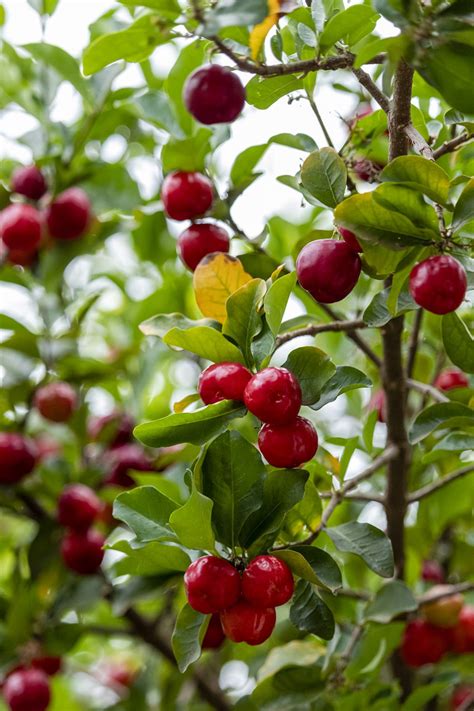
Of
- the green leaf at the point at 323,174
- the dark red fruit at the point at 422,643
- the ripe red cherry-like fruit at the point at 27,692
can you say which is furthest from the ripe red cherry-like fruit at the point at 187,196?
the ripe red cherry-like fruit at the point at 27,692

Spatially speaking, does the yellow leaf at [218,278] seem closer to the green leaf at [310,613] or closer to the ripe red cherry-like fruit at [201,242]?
the ripe red cherry-like fruit at [201,242]

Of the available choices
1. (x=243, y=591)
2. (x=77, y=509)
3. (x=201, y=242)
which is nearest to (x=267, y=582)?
(x=243, y=591)

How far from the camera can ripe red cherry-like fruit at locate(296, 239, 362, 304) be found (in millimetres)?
870

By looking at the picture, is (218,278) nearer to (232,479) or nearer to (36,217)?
(232,479)

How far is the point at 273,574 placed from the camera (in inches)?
32.3

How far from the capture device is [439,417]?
1.01m

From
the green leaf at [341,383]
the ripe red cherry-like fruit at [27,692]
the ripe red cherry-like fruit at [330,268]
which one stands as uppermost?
the ripe red cherry-like fruit at [330,268]

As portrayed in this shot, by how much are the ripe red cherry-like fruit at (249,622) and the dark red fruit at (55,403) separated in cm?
86

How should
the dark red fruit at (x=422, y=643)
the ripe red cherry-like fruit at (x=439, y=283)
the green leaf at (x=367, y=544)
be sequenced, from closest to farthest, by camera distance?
the ripe red cherry-like fruit at (x=439, y=283) → the green leaf at (x=367, y=544) → the dark red fruit at (x=422, y=643)

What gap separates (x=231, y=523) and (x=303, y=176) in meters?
0.36

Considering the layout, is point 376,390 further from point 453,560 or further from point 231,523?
point 231,523

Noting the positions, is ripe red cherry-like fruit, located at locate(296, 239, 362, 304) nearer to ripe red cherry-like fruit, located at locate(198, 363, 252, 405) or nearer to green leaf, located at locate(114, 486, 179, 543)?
ripe red cherry-like fruit, located at locate(198, 363, 252, 405)

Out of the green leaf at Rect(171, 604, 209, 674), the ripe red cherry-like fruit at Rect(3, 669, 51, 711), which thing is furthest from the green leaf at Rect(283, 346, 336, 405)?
the ripe red cherry-like fruit at Rect(3, 669, 51, 711)

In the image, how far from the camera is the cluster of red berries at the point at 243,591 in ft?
2.69
